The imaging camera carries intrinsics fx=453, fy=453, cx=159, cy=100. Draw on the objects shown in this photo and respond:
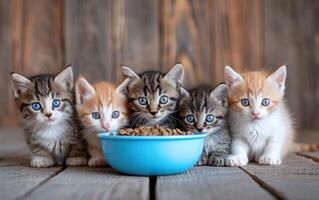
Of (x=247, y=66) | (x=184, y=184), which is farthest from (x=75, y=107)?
(x=247, y=66)

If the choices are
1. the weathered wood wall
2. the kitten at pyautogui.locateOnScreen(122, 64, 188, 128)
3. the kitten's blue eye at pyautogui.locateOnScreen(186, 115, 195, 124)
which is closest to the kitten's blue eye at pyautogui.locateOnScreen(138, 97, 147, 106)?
the kitten at pyautogui.locateOnScreen(122, 64, 188, 128)

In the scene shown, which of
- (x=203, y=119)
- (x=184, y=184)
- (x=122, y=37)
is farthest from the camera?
(x=122, y=37)

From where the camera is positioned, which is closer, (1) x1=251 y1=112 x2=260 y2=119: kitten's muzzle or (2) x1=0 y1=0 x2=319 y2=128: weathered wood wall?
(1) x1=251 y1=112 x2=260 y2=119: kitten's muzzle

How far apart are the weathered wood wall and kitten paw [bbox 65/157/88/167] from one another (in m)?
1.63

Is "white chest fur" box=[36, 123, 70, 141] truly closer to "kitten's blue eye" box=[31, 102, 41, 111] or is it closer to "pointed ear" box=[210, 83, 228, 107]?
"kitten's blue eye" box=[31, 102, 41, 111]

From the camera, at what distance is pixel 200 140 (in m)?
1.82

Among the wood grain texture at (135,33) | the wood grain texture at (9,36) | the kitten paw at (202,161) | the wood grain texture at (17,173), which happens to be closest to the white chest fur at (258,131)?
the kitten paw at (202,161)

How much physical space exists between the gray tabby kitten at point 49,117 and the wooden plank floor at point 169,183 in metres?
0.12

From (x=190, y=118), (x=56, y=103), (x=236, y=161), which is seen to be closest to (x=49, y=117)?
(x=56, y=103)

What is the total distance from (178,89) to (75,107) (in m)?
0.51

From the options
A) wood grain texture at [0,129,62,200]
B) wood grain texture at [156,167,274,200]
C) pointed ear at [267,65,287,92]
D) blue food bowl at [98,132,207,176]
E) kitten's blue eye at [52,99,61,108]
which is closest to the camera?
wood grain texture at [156,167,274,200]

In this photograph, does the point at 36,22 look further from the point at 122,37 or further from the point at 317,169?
the point at 317,169

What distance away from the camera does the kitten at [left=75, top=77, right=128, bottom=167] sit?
2.15 m

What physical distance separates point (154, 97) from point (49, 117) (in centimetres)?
50
